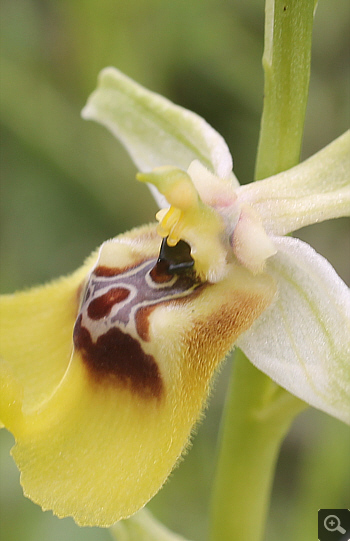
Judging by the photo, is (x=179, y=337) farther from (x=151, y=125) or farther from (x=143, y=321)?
(x=151, y=125)

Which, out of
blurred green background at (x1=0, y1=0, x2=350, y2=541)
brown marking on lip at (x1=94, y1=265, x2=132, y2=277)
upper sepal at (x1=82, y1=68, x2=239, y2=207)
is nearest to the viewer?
brown marking on lip at (x1=94, y1=265, x2=132, y2=277)

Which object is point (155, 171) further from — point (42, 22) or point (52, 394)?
point (42, 22)

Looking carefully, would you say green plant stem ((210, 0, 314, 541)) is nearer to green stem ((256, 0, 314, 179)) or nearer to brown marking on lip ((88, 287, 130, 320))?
green stem ((256, 0, 314, 179))

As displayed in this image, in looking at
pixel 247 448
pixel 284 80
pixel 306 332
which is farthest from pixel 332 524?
pixel 284 80

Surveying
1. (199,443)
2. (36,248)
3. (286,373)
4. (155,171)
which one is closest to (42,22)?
(36,248)

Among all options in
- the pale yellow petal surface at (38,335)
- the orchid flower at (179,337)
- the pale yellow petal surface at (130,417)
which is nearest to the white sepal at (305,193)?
the orchid flower at (179,337)

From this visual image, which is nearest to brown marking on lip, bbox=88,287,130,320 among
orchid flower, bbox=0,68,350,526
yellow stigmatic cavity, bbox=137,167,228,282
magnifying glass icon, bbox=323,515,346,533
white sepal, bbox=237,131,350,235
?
orchid flower, bbox=0,68,350,526
